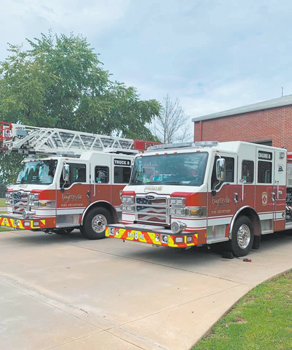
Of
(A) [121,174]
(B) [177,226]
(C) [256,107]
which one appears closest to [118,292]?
(B) [177,226]

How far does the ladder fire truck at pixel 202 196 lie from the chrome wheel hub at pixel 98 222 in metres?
2.60

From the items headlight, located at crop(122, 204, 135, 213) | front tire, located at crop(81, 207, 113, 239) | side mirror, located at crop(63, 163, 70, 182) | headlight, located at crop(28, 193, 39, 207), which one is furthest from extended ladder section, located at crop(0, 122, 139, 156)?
headlight, located at crop(122, 204, 135, 213)

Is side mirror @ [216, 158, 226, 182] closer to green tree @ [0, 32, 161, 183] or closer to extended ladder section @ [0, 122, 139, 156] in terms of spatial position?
extended ladder section @ [0, 122, 139, 156]

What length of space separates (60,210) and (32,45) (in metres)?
15.8

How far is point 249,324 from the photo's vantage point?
4109 millimetres

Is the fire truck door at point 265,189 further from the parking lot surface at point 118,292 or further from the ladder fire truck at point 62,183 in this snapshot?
the ladder fire truck at point 62,183

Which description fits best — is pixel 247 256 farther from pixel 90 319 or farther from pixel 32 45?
pixel 32 45

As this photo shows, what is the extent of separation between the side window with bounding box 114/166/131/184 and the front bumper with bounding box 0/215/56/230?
8.10 feet

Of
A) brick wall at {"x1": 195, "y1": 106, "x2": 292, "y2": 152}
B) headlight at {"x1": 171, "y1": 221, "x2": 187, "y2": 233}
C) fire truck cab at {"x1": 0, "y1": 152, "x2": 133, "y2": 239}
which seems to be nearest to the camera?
headlight at {"x1": 171, "y1": 221, "x2": 187, "y2": 233}

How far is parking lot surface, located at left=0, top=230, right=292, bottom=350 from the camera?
3887 millimetres

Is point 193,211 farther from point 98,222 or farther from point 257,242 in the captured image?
point 98,222

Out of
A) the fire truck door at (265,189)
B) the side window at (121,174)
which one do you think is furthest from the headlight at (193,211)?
the side window at (121,174)

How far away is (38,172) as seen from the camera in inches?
392

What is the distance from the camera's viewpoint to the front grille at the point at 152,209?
284 inches
